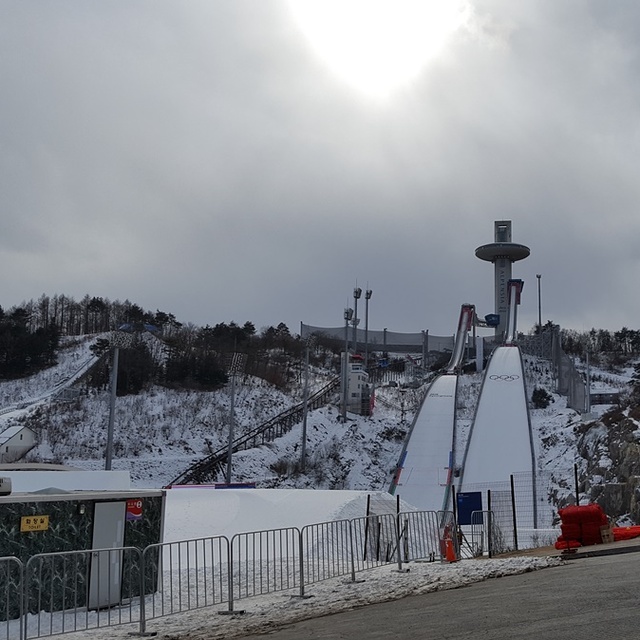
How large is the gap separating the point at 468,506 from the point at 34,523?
376 inches

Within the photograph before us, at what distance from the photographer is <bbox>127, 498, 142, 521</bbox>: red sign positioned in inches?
513

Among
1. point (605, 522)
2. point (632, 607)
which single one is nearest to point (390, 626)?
point (632, 607)

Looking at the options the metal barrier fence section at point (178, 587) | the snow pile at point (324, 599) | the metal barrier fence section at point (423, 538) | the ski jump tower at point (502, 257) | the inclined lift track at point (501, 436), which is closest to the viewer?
the snow pile at point (324, 599)

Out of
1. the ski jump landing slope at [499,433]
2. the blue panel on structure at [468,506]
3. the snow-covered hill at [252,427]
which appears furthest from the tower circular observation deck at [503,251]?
the blue panel on structure at [468,506]

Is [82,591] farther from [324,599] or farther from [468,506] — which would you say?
[468,506]

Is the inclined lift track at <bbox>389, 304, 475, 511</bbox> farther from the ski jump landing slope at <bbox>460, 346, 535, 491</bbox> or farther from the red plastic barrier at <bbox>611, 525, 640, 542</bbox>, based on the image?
the red plastic barrier at <bbox>611, 525, 640, 542</bbox>

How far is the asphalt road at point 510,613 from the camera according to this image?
713 centimetres

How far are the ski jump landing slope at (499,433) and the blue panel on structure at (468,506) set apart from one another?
10613 millimetres

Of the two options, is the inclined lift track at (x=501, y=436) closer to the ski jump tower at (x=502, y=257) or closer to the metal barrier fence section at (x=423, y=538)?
the metal barrier fence section at (x=423, y=538)

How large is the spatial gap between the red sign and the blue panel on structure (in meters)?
7.27

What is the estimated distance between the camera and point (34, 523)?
11641 mm

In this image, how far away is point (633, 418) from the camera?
3130 centimetres

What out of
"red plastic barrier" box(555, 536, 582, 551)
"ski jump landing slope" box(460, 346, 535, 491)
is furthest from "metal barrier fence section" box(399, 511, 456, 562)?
"ski jump landing slope" box(460, 346, 535, 491)

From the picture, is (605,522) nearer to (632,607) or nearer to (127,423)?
(632,607)
